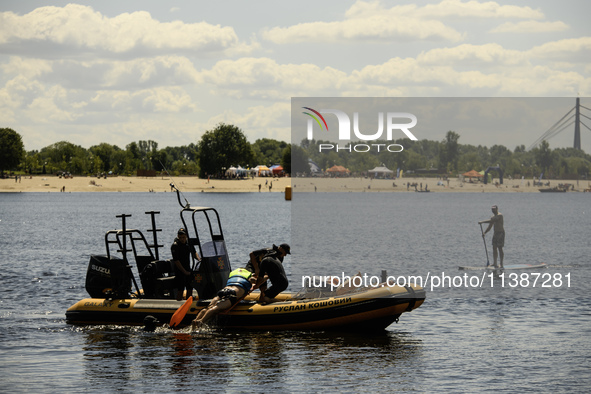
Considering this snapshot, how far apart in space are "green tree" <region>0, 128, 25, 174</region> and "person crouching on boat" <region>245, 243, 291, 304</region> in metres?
147

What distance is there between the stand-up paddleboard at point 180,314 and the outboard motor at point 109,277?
5.59ft

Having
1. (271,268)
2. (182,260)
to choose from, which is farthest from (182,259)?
(271,268)

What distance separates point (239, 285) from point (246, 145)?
15402cm

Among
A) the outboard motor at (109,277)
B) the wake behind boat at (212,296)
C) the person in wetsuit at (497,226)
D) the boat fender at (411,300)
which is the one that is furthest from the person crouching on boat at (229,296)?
the person in wetsuit at (497,226)

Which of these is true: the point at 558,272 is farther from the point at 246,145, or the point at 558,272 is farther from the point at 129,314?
the point at 246,145

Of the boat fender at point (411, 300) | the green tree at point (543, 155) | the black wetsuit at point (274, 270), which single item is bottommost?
the boat fender at point (411, 300)

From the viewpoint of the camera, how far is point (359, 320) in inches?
684

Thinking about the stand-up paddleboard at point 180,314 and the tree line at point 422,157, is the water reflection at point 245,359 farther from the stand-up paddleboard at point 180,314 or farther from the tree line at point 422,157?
the tree line at point 422,157

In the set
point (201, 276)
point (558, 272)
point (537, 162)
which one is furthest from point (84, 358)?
point (537, 162)

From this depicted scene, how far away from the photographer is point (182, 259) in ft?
58.7

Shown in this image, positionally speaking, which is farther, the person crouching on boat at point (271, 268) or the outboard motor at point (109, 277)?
the outboard motor at point (109, 277)

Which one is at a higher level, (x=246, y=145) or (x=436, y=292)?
(x=246, y=145)

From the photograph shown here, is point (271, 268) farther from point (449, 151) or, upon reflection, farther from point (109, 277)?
point (449, 151)

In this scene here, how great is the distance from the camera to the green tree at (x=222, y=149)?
167250mm
